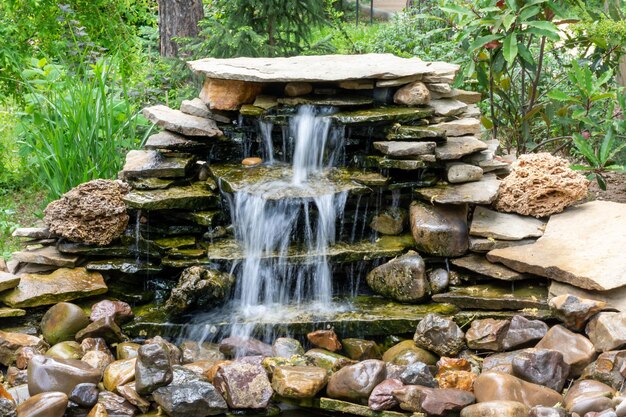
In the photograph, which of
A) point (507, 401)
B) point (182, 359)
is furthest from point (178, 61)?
point (507, 401)

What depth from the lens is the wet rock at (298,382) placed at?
5117 millimetres

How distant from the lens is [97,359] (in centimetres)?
553

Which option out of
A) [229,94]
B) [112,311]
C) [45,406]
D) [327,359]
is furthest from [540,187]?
[45,406]

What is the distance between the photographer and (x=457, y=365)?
530cm

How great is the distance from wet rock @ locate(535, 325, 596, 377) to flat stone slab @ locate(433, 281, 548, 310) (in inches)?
15.6

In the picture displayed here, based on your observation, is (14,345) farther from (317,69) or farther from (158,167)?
(317,69)

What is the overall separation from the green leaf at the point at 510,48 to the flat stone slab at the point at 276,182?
155 centimetres

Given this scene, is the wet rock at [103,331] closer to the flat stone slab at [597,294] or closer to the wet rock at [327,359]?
the wet rock at [327,359]

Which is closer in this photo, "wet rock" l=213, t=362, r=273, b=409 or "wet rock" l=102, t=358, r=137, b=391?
"wet rock" l=213, t=362, r=273, b=409

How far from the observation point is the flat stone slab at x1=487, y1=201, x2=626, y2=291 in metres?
5.47

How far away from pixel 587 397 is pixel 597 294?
1.01 m

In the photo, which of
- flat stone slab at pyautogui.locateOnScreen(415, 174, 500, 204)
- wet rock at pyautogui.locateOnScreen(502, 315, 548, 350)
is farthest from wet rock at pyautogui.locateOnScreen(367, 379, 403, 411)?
flat stone slab at pyautogui.locateOnScreen(415, 174, 500, 204)

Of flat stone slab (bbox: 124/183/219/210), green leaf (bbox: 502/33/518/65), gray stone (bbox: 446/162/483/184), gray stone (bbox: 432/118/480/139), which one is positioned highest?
green leaf (bbox: 502/33/518/65)

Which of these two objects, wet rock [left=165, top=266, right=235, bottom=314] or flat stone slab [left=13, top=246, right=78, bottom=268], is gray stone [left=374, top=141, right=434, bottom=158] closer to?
wet rock [left=165, top=266, right=235, bottom=314]
